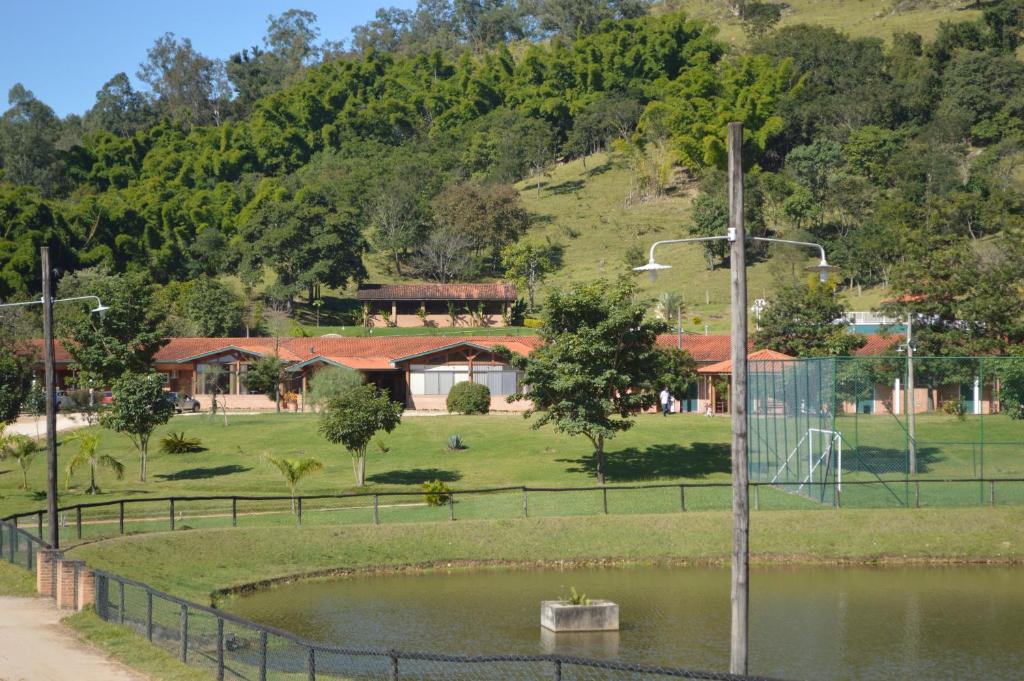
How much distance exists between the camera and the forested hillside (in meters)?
110

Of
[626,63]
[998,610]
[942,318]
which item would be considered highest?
[626,63]

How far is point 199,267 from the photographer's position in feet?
406

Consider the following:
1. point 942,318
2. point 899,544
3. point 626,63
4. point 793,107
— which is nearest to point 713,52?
point 626,63

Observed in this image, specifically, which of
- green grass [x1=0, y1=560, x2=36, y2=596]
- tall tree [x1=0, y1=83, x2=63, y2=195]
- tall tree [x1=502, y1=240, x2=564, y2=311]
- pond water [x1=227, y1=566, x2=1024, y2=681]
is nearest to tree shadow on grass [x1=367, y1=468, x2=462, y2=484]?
pond water [x1=227, y1=566, x2=1024, y2=681]

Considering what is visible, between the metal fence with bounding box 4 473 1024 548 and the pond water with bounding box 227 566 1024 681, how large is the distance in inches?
183

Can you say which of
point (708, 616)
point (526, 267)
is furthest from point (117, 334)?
point (526, 267)

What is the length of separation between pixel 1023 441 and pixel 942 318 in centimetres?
1699

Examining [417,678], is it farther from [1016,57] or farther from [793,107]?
[1016,57]

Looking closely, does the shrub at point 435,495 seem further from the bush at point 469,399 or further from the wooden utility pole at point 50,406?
the bush at point 469,399

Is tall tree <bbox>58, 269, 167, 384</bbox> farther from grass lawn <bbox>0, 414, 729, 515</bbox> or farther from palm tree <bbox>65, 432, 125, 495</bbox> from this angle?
palm tree <bbox>65, 432, 125, 495</bbox>

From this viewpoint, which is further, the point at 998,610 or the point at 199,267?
the point at 199,267

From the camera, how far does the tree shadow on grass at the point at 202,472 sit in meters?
51.0

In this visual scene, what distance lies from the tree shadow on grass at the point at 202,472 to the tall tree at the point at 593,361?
13.3m

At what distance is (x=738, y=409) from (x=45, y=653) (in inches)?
481
